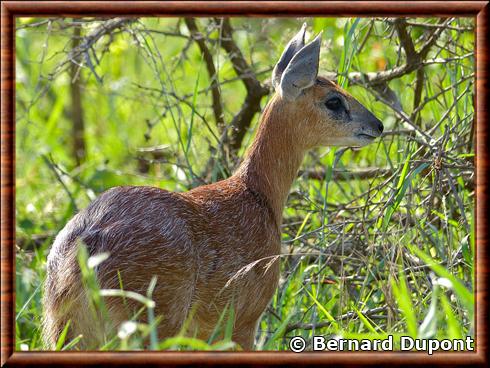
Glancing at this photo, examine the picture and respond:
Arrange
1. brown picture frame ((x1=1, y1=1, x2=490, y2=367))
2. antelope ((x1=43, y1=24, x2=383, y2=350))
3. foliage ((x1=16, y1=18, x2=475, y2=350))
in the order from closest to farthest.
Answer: brown picture frame ((x1=1, y1=1, x2=490, y2=367)) → antelope ((x1=43, y1=24, x2=383, y2=350)) → foliage ((x1=16, y1=18, x2=475, y2=350))

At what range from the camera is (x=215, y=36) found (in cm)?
665

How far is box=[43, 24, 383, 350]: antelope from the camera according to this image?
3.88 metres

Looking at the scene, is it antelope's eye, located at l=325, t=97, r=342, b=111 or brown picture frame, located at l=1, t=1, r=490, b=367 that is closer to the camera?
brown picture frame, located at l=1, t=1, r=490, b=367

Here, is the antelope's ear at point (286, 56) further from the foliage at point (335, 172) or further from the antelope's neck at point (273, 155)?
the foliage at point (335, 172)

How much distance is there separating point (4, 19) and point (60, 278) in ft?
3.63

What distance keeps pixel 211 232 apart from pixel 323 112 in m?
0.97

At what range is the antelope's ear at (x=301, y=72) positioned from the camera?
4570mm

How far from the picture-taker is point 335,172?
19.6 feet

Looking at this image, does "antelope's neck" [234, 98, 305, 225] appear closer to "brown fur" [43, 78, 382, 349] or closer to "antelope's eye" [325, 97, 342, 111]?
"brown fur" [43, 78, 382, 349]

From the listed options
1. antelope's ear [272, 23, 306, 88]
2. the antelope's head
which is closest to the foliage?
the antelope's head

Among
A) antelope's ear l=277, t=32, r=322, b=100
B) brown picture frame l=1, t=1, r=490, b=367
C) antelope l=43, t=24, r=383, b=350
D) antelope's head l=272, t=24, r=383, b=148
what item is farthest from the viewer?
antelope's head l=272, t=24, r=383, b=148

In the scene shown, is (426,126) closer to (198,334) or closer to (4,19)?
(198,334)
